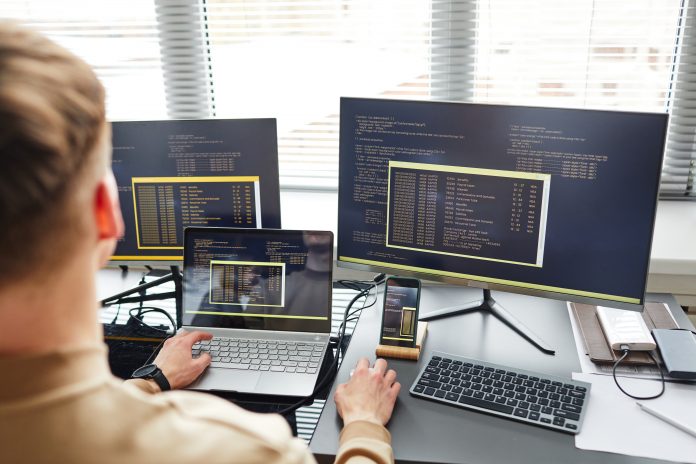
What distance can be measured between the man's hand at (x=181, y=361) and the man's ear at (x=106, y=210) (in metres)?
0.73

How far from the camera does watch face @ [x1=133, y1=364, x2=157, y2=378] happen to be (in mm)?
1328

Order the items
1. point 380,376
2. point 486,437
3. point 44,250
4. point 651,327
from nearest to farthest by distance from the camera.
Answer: point 44,250 < point 486,437 < point 380,376 < point 651,327

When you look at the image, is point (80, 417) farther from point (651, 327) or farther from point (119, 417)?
point (651, 327)

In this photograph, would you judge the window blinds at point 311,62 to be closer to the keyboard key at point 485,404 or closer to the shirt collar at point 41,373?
the keyboard key at point 485,404

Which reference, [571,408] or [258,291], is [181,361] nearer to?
[258,291]

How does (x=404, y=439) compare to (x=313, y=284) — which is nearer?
(x=404, y=439)

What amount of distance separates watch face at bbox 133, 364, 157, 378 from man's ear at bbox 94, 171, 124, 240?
2.38 feet

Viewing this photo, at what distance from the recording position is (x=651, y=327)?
58.3 inches

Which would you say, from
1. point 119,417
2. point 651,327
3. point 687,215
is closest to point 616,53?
point 687,215

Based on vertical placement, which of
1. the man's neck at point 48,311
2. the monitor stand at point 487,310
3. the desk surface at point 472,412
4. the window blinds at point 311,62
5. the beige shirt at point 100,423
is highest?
the window blinds at point 311,62

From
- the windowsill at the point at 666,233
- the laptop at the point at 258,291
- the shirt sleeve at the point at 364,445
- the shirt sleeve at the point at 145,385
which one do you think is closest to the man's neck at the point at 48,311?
the shirt sleeve at the point at 364,445

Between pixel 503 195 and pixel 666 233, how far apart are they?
810mm

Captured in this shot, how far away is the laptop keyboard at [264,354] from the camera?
54.7 inches

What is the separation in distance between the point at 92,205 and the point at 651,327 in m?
1.27
